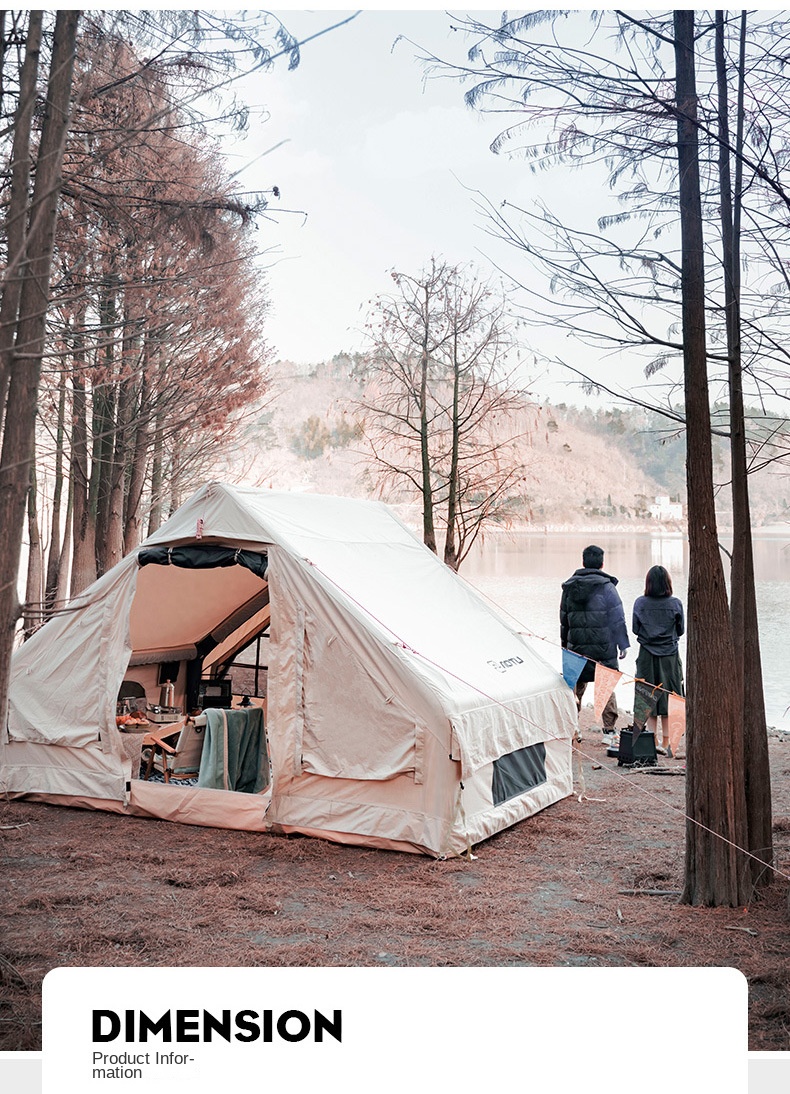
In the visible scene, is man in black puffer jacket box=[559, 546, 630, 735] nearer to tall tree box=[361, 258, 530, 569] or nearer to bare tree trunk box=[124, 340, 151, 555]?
tall tree box=[361, 258, 530, 569]

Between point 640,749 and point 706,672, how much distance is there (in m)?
3.55

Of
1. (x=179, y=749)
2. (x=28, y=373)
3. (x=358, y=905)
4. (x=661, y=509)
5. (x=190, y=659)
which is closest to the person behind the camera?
(x=28, y=373)

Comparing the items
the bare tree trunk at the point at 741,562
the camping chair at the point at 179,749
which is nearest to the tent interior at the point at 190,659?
the camping chair at the point at 179,749

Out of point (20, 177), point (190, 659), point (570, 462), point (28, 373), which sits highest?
point (570, 462)

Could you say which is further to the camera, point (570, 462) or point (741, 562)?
point (570, 462)

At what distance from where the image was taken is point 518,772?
18.8 feet

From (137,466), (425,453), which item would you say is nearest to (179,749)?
(137,466)

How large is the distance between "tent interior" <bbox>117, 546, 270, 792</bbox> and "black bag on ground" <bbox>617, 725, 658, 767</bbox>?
8.94 ft

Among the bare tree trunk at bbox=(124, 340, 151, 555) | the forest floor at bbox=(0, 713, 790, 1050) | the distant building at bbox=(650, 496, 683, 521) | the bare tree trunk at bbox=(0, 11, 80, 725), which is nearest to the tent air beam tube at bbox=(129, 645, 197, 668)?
the forest floor at bbox=(0, 713, 790, 1050)

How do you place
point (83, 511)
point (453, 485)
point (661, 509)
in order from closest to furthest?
point (83, 511) → point (453, 485) → point (661, 509)

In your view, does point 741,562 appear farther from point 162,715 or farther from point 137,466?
point 137,466

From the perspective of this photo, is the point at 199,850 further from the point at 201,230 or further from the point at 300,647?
the point at 201,230

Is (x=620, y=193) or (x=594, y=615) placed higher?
(x=620, y=193)

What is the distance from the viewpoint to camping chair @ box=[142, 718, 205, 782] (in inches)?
240
